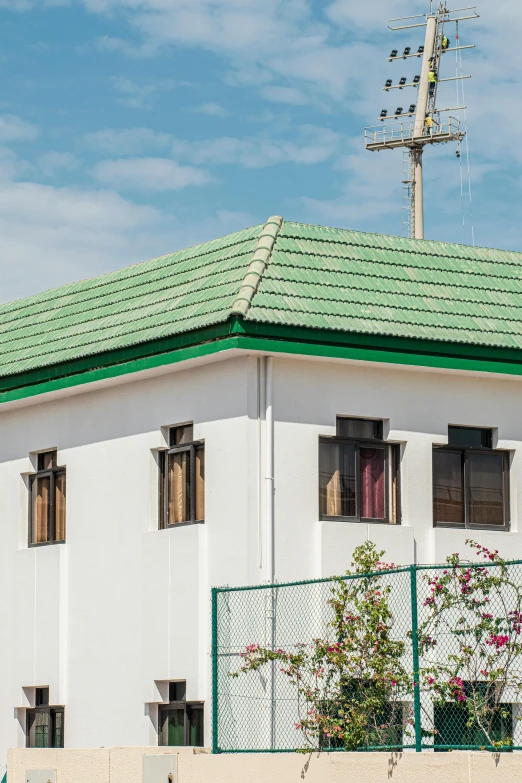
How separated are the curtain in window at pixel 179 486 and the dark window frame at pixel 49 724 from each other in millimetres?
3476

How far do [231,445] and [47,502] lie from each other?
4711 millimetres

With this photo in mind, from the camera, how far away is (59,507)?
23234 mm

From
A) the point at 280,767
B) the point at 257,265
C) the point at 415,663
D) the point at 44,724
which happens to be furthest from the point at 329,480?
the point at 44,724

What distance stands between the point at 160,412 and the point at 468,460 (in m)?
4.26

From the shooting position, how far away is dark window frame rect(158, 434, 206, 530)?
20.7 m

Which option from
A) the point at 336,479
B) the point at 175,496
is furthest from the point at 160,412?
the point at 336,479

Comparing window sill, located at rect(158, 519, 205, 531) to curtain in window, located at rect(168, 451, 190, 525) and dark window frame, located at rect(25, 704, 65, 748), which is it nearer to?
curtain in window, located at rect(168, 451, 190, 525)

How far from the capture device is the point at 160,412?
21.2 m

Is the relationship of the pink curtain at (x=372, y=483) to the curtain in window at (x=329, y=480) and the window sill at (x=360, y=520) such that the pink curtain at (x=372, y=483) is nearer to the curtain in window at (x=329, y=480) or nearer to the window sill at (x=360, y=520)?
the window sill at (x=360, y=520)

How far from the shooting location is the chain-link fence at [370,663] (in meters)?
15.9

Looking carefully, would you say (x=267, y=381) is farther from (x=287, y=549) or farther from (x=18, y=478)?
(x=18, y=478)

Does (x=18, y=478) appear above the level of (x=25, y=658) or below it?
above

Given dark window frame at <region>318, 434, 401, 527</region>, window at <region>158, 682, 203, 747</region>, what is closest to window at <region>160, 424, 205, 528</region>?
dark window frame at <region>318, 434, 401, 527</region>

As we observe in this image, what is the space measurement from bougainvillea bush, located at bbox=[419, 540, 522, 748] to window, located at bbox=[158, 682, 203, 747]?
3.98 metres
